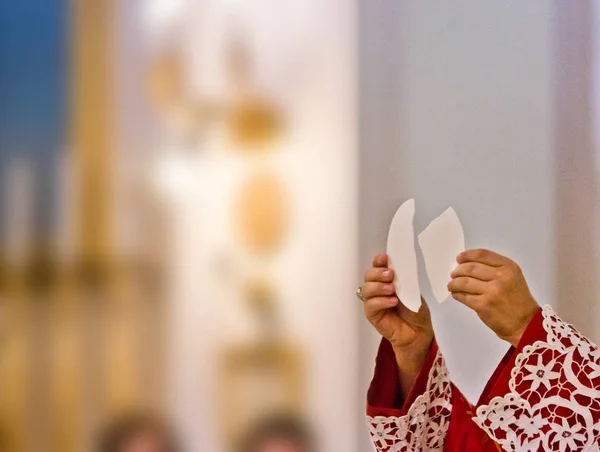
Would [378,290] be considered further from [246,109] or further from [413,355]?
[246,109]

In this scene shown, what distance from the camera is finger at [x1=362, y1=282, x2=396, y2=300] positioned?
56cm

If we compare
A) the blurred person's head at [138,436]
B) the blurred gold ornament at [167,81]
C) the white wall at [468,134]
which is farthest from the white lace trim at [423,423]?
the blurred gold ornament at [167,81]

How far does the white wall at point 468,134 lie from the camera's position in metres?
0.70

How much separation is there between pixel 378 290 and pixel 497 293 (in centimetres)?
11

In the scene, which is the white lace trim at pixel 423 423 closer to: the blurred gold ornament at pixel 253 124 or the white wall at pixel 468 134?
the white wall at pixel 468 134

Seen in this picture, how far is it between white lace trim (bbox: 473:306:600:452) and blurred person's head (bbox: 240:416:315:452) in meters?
0.37

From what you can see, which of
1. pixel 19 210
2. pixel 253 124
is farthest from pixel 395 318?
pixel 19 210

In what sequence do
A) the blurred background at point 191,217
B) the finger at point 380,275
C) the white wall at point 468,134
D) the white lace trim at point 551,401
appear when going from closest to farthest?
the white lace trim at point 551,401, the finger at point 380,275, the white wall at point 468,134, the blurred background at point 191,217

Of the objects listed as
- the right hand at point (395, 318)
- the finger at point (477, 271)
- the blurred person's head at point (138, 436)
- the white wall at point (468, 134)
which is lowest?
the blurred person's head at point (138, 436)

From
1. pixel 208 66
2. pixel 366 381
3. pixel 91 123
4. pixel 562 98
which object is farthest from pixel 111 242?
pixel 562 98

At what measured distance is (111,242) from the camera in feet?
2.77

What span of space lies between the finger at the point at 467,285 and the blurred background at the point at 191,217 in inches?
10.7

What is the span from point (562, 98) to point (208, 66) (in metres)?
0.43

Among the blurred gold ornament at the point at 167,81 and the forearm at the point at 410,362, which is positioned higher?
the blurred gold ornament at the point at 167,81
